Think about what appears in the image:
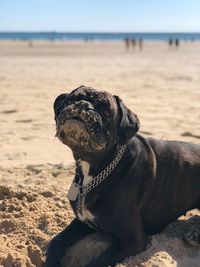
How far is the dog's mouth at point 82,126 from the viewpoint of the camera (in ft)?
12.1

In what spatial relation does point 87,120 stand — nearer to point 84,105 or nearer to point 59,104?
point 84,105

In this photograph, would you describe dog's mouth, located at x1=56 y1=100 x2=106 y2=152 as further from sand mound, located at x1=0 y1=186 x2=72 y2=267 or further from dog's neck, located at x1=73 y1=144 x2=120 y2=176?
sand mound, located at x1=0 y1=186 x2=72 y2=267

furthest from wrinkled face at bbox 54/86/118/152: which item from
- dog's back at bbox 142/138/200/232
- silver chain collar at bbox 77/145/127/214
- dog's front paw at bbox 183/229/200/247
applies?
dog's front paw at bbox 183/229/200/247

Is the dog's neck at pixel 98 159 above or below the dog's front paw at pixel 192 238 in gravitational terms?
above

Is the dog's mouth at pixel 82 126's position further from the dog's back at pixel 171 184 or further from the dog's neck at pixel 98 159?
the dog's back at pixel 171 184

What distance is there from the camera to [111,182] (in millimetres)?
4125

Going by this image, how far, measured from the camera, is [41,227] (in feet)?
16.5

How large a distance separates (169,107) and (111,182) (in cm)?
827

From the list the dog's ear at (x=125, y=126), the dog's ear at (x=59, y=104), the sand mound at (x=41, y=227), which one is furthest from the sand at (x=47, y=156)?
the dog's ear at (x=59, y=104)

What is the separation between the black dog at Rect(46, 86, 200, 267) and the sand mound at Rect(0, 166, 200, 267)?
164 millimetres

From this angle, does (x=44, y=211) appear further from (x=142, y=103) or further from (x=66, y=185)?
(x=142, y=103)

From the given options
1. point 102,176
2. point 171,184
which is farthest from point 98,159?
point 171,184

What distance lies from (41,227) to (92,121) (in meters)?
1.78

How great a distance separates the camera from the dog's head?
146 inches
